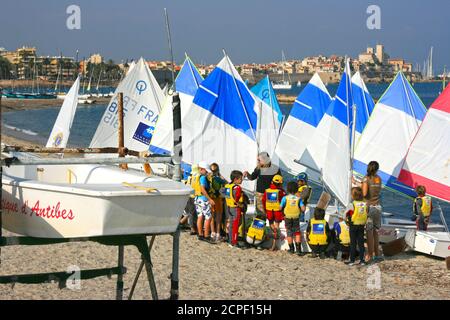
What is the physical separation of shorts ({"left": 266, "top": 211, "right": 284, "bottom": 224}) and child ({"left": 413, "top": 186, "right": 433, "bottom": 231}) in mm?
2235

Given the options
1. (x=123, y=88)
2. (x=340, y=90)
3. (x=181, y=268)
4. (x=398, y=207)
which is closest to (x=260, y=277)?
→ (x=181, y=268)

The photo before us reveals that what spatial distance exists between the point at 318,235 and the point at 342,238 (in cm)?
35

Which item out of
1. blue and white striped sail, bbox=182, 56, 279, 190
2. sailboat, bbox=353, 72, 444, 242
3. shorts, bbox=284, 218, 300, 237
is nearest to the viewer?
shorts, bbox=284, 218, 300, 237

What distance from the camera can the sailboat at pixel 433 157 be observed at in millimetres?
11148

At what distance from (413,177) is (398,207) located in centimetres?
879

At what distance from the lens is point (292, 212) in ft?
34.4

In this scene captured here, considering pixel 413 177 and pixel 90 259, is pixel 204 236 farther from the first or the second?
pixel 413 177

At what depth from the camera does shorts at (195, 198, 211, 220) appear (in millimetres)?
11148

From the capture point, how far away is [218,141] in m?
13.2

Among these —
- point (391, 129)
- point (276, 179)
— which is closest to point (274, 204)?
point (276, 179)

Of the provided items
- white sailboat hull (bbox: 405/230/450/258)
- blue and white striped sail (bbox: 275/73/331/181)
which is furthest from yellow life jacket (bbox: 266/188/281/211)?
blue and white striped sail (bbox: 275/73/331/181)

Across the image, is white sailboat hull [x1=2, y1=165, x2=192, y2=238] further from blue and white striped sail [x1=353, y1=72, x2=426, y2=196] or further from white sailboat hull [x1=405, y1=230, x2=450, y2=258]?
blue and white striped sail [x1=353, y1=72, x2=426, y2=196]

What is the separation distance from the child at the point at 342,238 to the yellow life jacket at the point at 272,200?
0.93 m

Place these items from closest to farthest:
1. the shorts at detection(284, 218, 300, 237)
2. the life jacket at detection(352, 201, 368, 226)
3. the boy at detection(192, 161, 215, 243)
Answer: the life jacket at detection(352, 201, 368, 226)
the shorts at detection(284, 218, 300, 237)
the boy at detection(192, 161, 215, 243)
